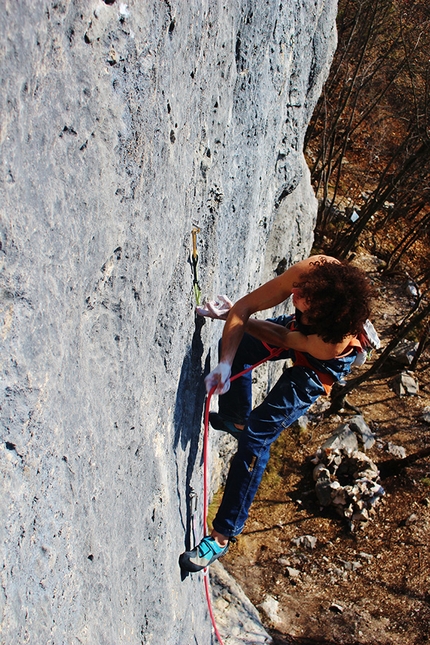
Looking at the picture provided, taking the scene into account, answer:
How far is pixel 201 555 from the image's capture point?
9.93ft

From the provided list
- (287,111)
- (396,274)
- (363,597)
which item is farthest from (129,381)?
(396,274)

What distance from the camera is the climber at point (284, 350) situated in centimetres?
277

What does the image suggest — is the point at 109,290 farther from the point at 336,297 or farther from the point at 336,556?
the point at 336,556

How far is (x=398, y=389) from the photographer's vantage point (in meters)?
7.39

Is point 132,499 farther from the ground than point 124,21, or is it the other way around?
point 124,21

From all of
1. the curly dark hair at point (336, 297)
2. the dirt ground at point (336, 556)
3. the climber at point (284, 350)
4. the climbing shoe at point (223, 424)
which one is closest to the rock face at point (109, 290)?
the climber at point (284, 350)

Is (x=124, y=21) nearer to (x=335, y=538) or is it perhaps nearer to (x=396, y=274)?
(x=335, y=538)

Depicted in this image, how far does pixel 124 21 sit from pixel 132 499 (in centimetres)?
176

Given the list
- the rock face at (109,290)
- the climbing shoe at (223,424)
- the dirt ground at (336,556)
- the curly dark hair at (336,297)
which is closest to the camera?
the rock face at (109,290)

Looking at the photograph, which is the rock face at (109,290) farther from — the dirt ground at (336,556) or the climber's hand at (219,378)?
the dirt ground at (336,556)

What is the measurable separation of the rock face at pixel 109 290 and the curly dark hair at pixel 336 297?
61 cm

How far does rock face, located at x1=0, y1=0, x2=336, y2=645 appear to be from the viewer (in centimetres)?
144

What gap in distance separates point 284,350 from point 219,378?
56cm

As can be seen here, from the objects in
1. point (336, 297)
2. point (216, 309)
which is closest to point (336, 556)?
point (216, 309)
